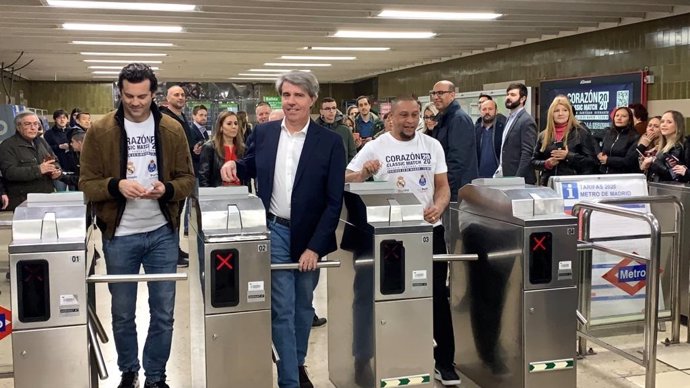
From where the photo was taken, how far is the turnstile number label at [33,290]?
2.14m

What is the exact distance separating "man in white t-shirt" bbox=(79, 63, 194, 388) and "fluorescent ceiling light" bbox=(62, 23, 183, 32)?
209 inches

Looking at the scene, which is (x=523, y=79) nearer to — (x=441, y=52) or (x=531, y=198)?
(x=441, y=52)

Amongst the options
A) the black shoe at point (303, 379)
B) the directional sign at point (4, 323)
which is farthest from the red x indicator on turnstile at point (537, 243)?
the directional sign at point (4, 323)

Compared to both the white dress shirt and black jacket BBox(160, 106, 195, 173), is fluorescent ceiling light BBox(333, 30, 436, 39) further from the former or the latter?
the white dress shirt

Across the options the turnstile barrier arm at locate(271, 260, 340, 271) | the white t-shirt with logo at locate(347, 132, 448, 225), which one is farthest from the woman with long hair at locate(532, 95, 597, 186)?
the turnstile barrier arm at locate(271, 260, 340, 271)

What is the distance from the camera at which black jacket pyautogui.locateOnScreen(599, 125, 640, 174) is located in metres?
4.95

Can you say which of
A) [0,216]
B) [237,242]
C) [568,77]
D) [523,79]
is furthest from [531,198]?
→ [523,79]

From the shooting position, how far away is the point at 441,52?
35.8 ft

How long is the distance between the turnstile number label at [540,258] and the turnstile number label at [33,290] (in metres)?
1.70

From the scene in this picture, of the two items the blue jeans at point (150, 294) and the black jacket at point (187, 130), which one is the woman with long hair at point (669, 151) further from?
the blue jeans at point (150, 294)

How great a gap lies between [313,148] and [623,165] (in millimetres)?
3162

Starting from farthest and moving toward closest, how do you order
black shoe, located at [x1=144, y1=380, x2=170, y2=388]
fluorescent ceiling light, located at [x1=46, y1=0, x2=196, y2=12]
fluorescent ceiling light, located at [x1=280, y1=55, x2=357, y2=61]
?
fluorescent ceiling light, located at [x1=280, y1=55, x2=357, y2=61] < fluorescent ceiling light, located at [x1=46, y1=0, x2=196, y2=12] < black shoe, located at [x1=144, y1=380, x2=170, y2=388]

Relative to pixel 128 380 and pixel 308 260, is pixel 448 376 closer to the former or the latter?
pixel 308 260

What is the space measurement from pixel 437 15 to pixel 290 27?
5.57 feet
